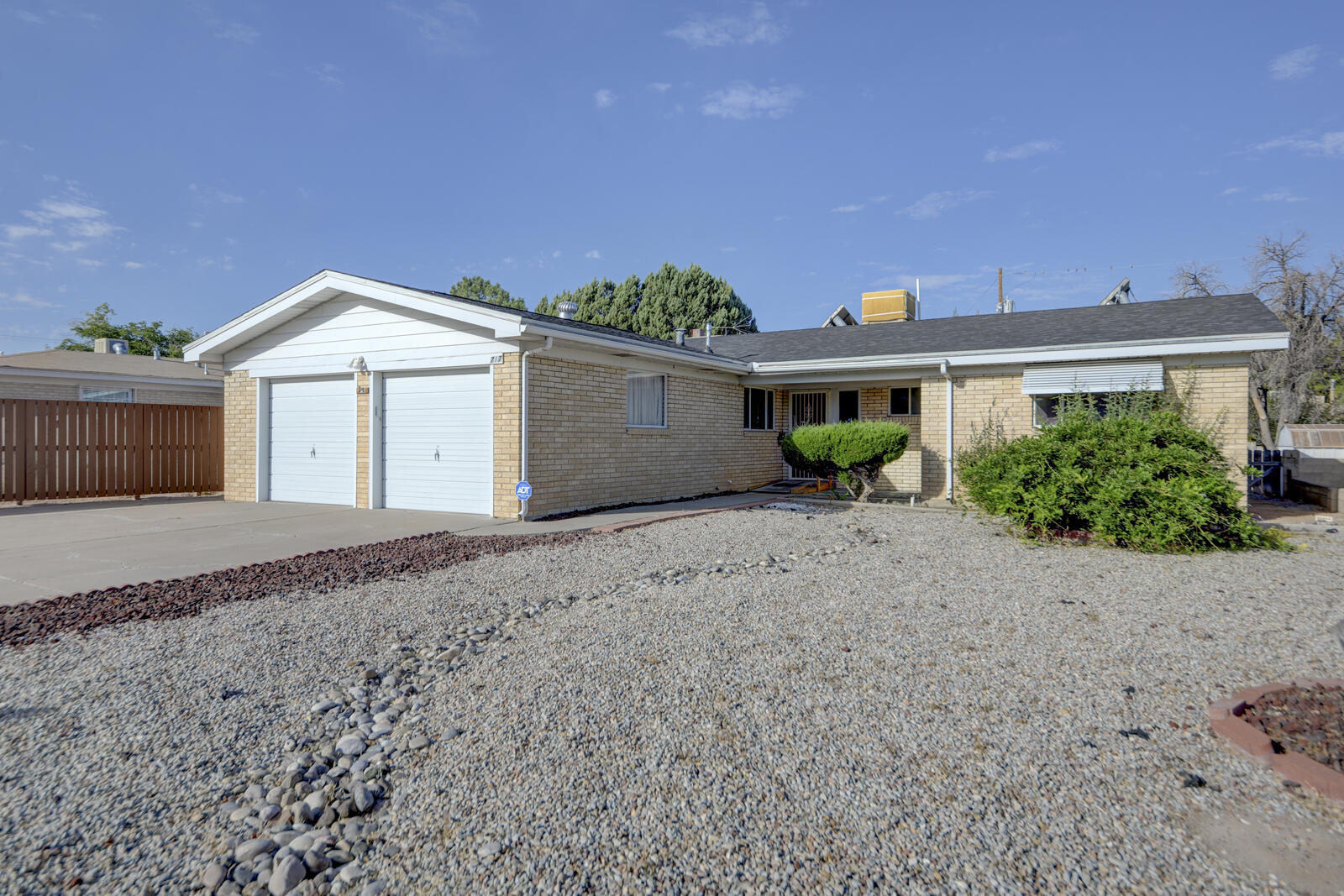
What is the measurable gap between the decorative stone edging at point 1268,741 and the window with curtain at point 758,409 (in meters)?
11.4

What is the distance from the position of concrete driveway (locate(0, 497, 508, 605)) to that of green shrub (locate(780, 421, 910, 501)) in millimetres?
5842

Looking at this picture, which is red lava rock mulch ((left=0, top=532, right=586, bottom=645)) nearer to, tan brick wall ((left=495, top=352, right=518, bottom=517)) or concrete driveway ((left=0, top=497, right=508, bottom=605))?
concrete driveway ((left=0, top=497, right=508, bottom=605))

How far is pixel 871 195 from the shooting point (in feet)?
59.4

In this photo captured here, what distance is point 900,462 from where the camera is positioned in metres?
13.6

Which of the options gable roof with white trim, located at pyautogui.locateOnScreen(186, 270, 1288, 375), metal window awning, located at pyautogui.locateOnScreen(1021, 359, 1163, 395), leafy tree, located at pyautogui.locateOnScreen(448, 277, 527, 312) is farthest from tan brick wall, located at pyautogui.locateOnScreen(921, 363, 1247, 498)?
leafy tree, located at pyautogui.locateOnScreen(448, 277, 527, 312)

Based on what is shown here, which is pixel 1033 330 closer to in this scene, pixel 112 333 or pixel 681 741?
pixel 681 741

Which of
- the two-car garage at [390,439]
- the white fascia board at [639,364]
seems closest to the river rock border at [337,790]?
the two-car garage at [390,439]

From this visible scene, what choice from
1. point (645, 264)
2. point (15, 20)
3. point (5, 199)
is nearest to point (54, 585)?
point (15, 20)

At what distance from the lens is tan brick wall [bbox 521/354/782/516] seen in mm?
9430

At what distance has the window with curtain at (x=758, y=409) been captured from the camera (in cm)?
1460

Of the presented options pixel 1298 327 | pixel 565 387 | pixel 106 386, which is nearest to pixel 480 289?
pixel 106 386

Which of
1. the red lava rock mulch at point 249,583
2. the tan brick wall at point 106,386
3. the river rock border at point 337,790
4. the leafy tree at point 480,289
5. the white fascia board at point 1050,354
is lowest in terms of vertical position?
the river rock border at point 337,790

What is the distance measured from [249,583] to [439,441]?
4644 mm

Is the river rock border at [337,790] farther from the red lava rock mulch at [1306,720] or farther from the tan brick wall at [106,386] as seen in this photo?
the tan brick wall at [106,386]
